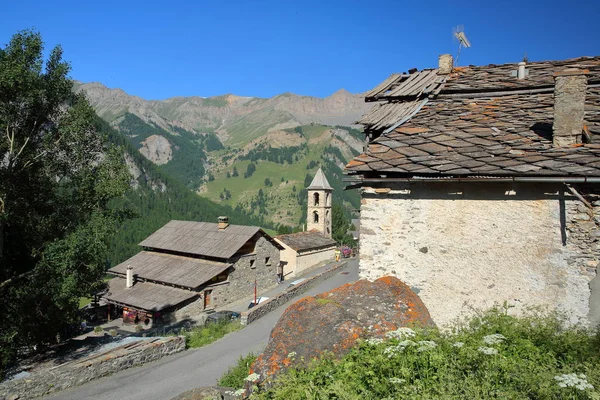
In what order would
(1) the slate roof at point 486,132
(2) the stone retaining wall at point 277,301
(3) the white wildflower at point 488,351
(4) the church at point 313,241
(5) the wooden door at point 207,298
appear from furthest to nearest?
(4) the church at point 313,241
(5) the wooden door at point 207,298
(2) the stone retaining wall at point 277,301
(1) the slate roof at point 486,132
(3) the white wildflower at point 488,351

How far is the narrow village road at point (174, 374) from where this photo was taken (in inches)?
444

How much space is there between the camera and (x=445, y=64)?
32.4ft

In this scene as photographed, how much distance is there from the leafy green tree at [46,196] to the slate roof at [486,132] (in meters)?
11.9

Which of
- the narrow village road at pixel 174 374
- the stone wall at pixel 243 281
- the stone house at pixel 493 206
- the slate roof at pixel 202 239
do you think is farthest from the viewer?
the slate roof at pixel 202 239

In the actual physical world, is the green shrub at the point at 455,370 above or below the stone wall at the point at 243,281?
above

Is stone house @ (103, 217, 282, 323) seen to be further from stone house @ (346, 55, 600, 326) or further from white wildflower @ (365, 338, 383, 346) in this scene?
white wildflower @ (365, 338, 383, 346)

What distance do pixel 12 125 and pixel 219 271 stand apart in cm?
1744

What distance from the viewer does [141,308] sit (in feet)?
89.1

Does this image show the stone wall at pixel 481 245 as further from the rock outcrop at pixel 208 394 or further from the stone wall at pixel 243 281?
the stone wall at pixel 243 281

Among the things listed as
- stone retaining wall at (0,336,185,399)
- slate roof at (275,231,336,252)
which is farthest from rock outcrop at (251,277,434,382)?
slate roof at (275,231,336,252)

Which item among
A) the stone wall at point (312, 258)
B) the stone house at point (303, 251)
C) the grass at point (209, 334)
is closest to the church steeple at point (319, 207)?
the stone house at point (303, 251)

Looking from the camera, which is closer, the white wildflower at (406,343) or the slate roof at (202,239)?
the white wildflower at (406,343)

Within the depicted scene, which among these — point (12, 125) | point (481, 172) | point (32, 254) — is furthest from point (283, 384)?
point (12, 125)

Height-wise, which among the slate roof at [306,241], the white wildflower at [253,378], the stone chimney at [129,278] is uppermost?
the white wildflower at [253,378]
